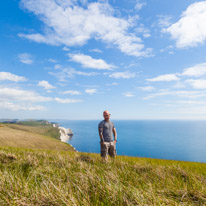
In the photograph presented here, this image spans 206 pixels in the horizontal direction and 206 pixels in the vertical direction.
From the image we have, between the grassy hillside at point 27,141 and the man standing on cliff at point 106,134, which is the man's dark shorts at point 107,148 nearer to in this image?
the man standing on cliff at point 106,134

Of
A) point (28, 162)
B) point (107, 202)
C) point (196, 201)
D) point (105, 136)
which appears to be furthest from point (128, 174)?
point (105, 136)

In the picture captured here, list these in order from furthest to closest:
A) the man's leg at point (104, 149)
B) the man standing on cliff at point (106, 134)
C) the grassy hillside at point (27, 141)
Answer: the grassy hillside at point (27, 141) → the man standing on cliff at point (106, 134) → the man's leg at point (104, 149)

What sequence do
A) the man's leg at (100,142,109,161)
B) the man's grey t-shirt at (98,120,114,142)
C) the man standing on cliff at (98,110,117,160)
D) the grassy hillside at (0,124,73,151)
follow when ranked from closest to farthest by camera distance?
the man's leg at (100,142,109,161), the man standing on cliff at (98,110,117,160), the man's grey t-shirt at (98,120,114,142), the grassy hillside at (0,124,73,151)

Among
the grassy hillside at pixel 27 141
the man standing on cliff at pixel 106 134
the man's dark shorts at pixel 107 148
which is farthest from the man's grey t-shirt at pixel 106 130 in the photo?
the grassy hillside at pixel 27 141

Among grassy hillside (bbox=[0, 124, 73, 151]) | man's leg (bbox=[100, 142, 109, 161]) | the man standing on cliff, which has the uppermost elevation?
the man standing on cliff

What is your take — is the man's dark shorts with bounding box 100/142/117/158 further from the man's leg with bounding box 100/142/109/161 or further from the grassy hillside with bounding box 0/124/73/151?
the grassy hillside with bounding box 0/124/73/151

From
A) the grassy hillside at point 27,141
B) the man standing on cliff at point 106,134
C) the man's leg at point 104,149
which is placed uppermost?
the man standing on cliff at point 106,134

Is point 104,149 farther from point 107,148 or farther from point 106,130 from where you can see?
point 106,130

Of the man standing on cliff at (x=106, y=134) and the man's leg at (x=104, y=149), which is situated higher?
the man standing on cliff at (x=106, y=134)

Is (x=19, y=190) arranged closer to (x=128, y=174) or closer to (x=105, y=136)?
(x=128, y=174)

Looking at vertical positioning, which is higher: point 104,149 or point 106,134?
point 106,134

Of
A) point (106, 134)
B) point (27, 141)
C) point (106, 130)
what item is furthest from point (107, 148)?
point (27, 141)

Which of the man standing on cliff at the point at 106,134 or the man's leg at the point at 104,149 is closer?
the man's leg at the point at 104,149

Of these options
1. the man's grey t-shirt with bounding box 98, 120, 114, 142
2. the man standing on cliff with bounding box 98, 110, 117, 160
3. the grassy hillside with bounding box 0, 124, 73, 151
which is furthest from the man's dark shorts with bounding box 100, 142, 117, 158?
the grassy hillside with bounding box 0, 124, 73, 151
